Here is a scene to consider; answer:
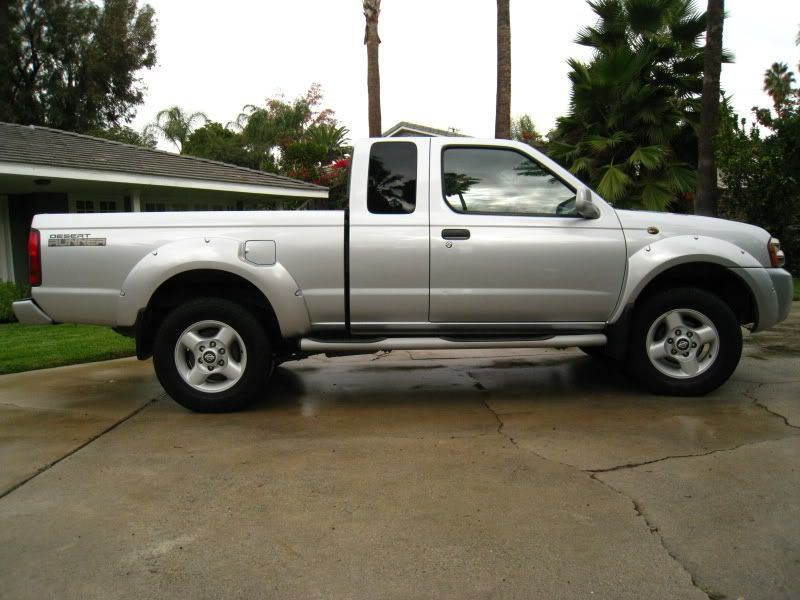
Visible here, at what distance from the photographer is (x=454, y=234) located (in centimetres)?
519

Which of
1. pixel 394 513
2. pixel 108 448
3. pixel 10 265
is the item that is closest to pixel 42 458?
pixel 108 448

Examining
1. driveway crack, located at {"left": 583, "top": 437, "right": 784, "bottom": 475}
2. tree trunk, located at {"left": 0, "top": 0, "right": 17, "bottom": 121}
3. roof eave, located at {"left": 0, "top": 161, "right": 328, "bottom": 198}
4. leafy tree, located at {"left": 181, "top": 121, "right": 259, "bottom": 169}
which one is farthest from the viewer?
leafy tree, located at {"left": 181, "top": 121, "right": 259, "bottom": 169}

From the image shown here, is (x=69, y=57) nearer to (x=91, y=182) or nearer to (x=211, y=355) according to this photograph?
(x=91, y=182)

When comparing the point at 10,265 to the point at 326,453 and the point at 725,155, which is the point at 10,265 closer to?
the point at 326,453

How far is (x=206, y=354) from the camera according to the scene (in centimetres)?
517

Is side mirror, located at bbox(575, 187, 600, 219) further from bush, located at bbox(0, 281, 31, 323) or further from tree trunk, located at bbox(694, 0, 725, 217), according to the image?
bush, located at bbox(0, 281, 31, 323)

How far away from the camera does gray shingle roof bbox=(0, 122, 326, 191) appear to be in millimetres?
11961

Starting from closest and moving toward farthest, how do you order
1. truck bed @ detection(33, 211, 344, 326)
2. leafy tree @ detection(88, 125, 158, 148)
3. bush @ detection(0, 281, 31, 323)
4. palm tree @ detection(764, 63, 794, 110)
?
truck bed @ detection(33, 211, 344, 326)
bush @ detection(0, 281, 31, 323)
leafy tree @ detection(88, 125, 158, 148)
palm tree @ detection(764, 63, 794, 110)

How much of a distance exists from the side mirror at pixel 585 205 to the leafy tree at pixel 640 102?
8739mm

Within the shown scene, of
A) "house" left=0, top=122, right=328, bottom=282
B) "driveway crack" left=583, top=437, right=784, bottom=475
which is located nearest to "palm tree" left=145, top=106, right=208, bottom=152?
"house" left=0, top=122, right=328, bottom=282

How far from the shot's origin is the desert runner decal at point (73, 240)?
5109 mm

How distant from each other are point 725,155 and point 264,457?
49.8 feet

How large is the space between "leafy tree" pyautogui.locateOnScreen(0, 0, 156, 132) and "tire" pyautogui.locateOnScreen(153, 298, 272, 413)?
2684 cm

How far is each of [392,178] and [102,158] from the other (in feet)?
32.9
